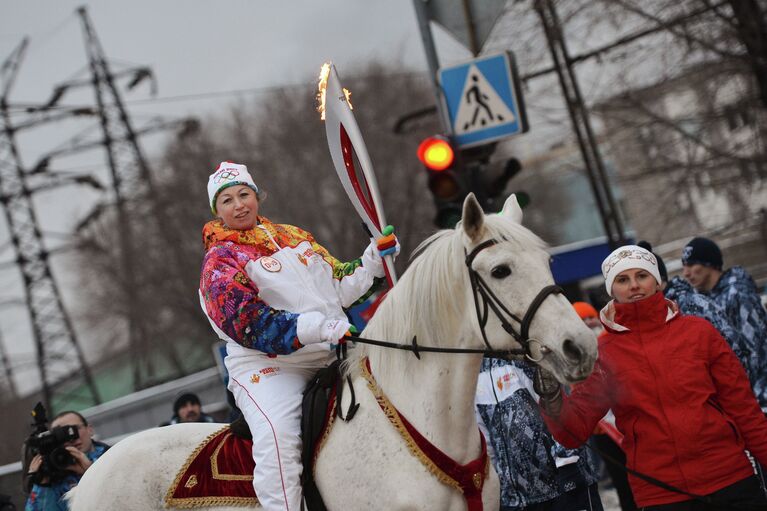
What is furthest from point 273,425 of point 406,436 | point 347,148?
point 347,148

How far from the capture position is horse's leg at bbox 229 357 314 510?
425 cm

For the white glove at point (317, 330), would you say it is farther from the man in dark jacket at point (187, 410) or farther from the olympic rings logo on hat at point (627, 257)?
the man in dark jacket at point (187, 410)

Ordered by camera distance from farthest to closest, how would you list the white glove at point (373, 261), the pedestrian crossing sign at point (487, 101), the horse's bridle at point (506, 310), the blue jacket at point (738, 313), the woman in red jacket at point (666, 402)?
the pedestrian crossing sign at point (487, 101), the blue jacket at point (738, 313), the white glove at point (373, 261), the woman in red jacket at point (666, 402), the horse's bridle at point (506, 310)

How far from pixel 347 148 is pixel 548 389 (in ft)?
6.02

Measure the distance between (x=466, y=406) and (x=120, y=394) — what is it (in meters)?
31.2

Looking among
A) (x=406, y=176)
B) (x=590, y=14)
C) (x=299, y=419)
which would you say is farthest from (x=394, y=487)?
(x=406, y=176)

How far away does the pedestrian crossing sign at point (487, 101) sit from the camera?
8633 millimetres

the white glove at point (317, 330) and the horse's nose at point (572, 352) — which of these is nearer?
the horse's nose at point (572, 352)

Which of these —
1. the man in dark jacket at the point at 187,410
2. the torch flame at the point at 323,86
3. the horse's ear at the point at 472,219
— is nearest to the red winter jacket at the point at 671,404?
the horse's ear at the point at 472,219

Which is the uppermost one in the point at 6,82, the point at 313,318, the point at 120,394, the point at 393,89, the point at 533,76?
the point at 6,82

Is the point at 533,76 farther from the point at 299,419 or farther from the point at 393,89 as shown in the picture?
the point at 393,89

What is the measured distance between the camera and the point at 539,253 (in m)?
4.01

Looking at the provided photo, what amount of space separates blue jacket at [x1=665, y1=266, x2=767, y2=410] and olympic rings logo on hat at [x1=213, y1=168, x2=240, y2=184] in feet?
9.49

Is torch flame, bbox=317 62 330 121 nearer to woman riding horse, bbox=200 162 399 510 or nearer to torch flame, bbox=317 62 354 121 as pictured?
torch flame, bbox=317 62 354 121
